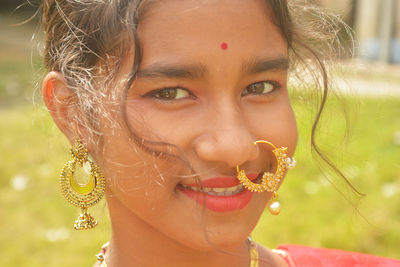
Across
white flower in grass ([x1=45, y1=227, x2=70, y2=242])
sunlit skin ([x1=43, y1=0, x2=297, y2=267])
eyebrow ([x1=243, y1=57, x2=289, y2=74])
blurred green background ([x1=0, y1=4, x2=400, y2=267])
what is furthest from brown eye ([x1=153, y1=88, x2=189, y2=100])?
white flower in grass ([x1=45, y1=227, x2=70, y2=242])

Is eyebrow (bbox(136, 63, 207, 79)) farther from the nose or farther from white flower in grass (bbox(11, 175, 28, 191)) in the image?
white flower in grass (bbox(11, 175, 28, 191))

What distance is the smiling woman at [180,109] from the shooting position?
1.18 m

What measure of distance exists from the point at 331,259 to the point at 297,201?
1.45 meters

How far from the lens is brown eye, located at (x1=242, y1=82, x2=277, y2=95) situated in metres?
1.30

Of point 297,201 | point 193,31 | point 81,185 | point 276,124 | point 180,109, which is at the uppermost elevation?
point 193,31

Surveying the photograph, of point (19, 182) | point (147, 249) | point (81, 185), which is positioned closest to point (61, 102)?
point (81, 185)

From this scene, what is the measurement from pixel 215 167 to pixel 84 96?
389 millimetres

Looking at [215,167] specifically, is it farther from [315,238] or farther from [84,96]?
[315,238]

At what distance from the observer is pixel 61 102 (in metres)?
1.39

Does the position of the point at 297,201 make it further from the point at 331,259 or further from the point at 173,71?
the point at 173,71

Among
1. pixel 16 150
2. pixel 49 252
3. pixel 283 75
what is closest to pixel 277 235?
pixel 49 252

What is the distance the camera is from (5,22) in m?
10.6

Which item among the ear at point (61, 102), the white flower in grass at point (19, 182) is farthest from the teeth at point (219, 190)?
the white flower in grass at point (19, 182)

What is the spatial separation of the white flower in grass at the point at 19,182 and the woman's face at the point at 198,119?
2527 mm
